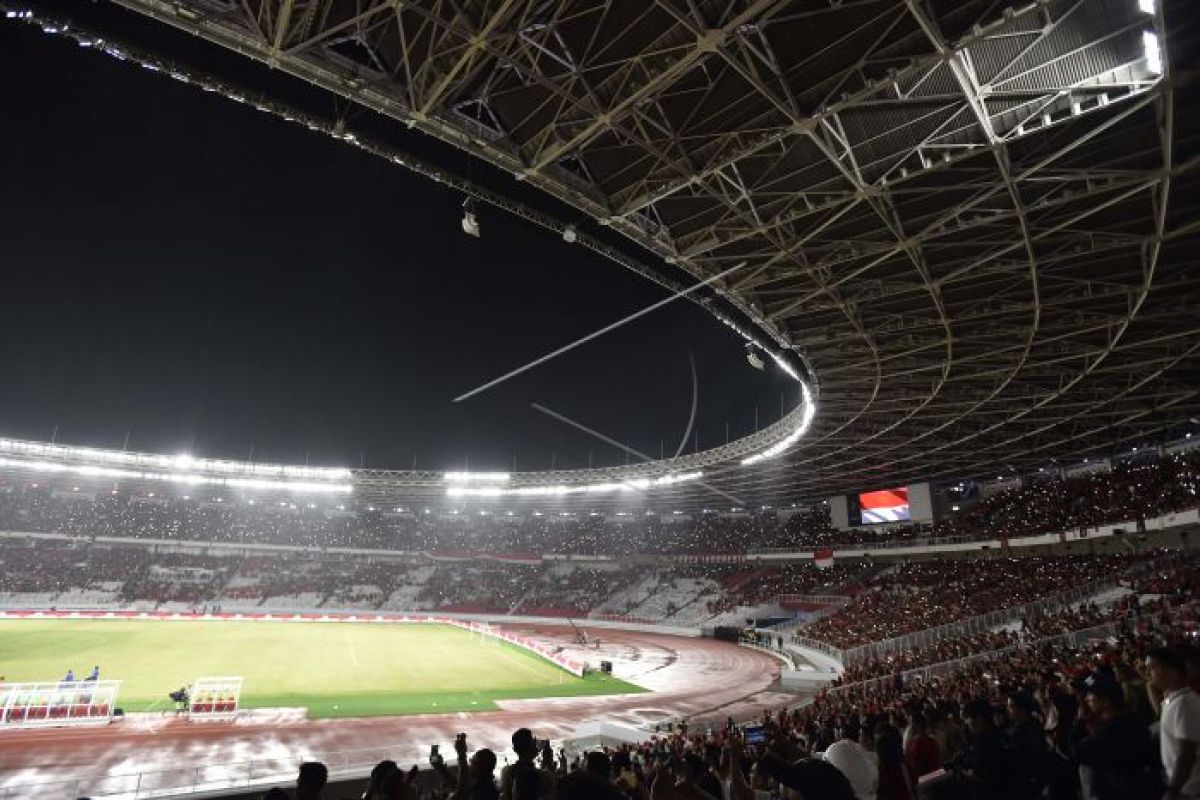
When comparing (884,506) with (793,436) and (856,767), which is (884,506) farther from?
(856,767)

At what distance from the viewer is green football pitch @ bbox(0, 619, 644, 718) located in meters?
29.2

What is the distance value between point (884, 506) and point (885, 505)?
129 millimetres

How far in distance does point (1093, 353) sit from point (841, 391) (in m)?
9.46

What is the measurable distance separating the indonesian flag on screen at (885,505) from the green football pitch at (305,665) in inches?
1188

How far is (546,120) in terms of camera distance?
1291cm

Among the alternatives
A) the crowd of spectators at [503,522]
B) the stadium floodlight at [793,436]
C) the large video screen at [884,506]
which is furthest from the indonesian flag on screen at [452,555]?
the large video screen at [884,506]

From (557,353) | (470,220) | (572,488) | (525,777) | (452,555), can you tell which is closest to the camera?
(525,777)

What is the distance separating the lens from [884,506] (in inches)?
2144

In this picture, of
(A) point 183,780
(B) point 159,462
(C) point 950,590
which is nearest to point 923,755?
(A) point 183,780

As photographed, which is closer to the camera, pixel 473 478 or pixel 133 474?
pixel 473 478

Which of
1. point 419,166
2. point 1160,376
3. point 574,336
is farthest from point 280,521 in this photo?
point 1160,376

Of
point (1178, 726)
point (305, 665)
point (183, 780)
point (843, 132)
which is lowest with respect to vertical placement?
point (183, 780)

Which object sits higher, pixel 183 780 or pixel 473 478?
pixel 473 478

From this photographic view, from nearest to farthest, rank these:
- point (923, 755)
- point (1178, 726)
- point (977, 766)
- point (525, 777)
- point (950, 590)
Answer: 1. point (525, 777)
2. point (1178, 726)
3. point (977, 766)
4. point (923, 755)
5. point (950, 590)
